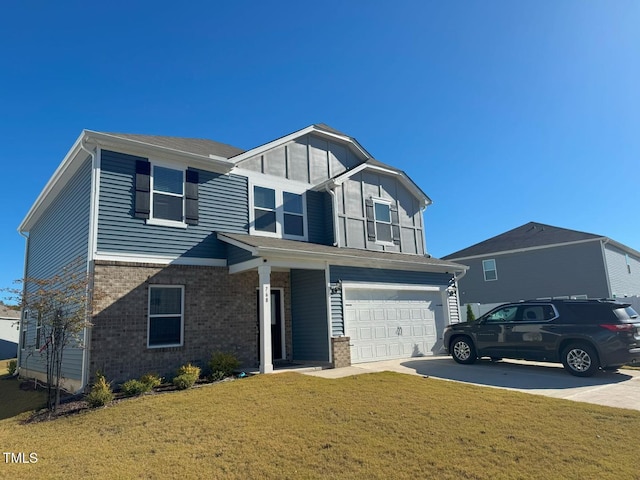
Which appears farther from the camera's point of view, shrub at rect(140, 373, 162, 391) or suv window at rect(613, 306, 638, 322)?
suv window at rect(613, 306, 638, 322)

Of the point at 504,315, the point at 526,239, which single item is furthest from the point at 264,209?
the point at 526,239

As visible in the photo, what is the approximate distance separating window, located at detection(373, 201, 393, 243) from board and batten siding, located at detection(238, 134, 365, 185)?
1.93 metres

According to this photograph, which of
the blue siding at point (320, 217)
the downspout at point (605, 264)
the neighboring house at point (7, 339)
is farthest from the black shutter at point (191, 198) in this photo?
the neighboring house at point (7, 339)

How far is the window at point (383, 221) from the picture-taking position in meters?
16.0

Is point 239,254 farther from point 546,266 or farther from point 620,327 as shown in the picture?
point 546,266

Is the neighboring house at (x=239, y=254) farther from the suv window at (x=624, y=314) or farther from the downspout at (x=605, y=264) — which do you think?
the downspout at (x=605, y=264)

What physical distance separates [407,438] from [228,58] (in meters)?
11.8

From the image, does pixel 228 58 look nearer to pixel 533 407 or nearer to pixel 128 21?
pixel 128 21

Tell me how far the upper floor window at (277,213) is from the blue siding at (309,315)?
141 centimetres

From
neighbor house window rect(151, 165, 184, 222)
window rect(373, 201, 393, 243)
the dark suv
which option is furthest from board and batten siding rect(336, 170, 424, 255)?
neighbor house window rect(151, 165, 184, 222)

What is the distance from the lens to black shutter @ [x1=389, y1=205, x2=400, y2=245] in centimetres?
1642

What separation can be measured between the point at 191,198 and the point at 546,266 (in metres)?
21.7

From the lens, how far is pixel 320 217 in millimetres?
15047

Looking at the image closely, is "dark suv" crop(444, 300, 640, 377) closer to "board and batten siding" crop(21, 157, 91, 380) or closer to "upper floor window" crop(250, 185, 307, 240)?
"upper floor window" crop(250, 185, 307, 240)
